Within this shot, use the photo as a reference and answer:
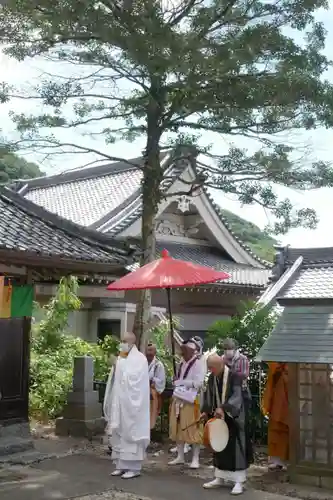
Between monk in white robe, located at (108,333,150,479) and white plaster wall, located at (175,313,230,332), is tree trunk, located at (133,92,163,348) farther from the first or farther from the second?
white plaster wall, located at (175,313,230,332)

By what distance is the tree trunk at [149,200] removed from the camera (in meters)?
11.1

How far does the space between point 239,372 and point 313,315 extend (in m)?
1.34

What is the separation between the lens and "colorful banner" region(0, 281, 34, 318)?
33.0 feet

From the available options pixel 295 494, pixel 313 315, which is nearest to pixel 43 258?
pixel 313 315

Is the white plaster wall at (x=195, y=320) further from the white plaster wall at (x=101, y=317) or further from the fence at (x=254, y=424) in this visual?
the fence at (x=254, y=424)

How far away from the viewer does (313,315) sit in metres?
8.67

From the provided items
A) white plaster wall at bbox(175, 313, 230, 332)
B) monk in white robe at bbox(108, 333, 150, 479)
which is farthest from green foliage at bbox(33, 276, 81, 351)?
monk in white robe at bbox(108, 333, 150, 479)

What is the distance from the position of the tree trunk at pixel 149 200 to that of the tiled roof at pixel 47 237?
0.47 metres

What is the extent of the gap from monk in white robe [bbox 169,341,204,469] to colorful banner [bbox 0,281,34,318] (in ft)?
9.37

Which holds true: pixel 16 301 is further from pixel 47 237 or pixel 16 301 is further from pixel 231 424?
pixel 231 424

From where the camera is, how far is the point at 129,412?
874 centimetres

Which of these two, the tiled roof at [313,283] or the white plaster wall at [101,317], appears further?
the white plaster wall at [101,317]

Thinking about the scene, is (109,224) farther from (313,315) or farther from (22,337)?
(313,315)

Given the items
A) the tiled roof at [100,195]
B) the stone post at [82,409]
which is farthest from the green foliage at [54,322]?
the stone post at [82,409]
